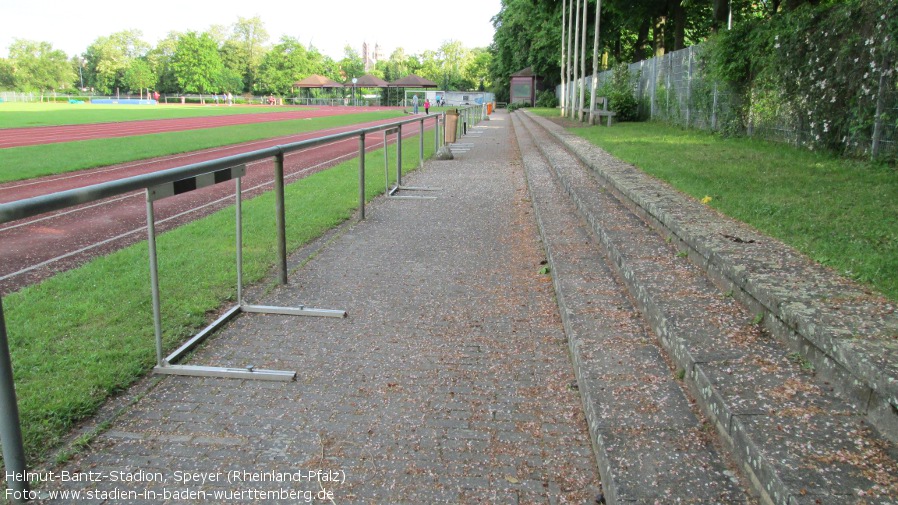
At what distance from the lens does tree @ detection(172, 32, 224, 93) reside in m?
105

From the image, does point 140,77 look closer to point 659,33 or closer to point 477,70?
point 477,70

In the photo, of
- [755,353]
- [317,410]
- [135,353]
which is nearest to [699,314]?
[755,353]

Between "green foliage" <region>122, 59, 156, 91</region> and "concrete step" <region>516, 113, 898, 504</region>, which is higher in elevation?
"green foliage" <region>122, 59, 156, 91</region>

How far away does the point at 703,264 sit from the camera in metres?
4.55

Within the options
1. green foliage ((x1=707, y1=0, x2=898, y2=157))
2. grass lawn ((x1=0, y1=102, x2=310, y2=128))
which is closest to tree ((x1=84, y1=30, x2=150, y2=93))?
grass lawn ((x1=0, y1=102, x2=310, y2=128))

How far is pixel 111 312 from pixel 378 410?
236 cm

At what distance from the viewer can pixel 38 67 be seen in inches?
4688

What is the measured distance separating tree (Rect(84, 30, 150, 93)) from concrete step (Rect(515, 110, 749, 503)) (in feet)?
428

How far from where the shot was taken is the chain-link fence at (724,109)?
352 inches

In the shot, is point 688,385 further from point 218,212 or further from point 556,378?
point 218,212

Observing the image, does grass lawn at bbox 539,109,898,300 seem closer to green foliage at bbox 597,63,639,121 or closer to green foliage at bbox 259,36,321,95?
green foliage at bbox 597,63,639,121

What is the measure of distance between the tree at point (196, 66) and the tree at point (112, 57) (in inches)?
729

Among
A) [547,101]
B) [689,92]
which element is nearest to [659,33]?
[689,92]

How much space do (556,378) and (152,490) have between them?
2067mm
